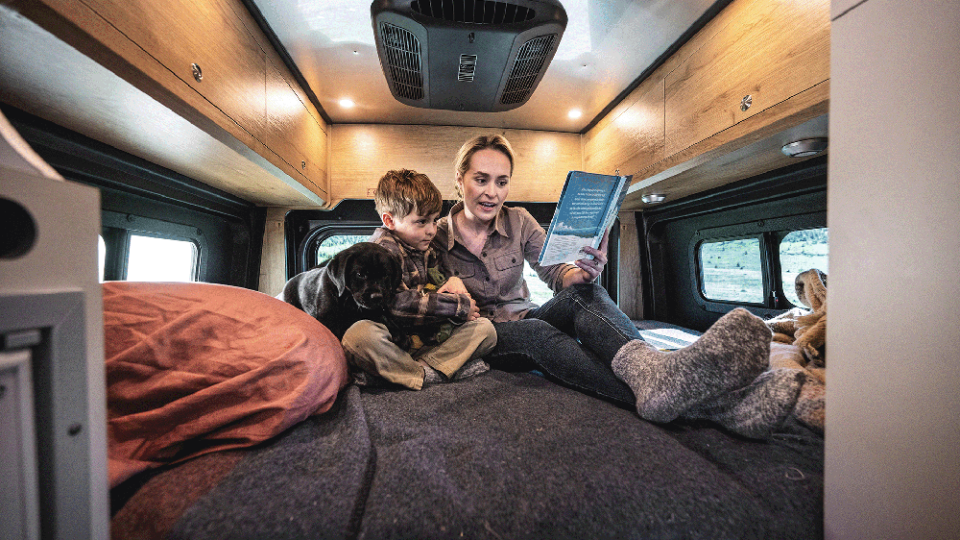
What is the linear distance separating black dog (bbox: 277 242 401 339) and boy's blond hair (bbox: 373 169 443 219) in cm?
25

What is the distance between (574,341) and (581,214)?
1.43 feet

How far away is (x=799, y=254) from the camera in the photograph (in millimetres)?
1831

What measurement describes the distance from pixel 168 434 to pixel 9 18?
845 millimetres

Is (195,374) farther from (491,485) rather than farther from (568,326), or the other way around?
(568,326)

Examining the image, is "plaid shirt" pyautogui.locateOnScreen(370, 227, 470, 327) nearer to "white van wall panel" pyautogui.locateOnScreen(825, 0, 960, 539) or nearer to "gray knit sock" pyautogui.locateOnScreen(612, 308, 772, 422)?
"gray knit sock" pyautogui.locateOnScreen(612, 308, 772, 422)

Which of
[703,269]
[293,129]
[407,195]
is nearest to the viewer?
[407,195]

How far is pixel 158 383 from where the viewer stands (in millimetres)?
652

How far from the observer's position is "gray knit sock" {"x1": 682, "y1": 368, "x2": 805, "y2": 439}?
2.27ft

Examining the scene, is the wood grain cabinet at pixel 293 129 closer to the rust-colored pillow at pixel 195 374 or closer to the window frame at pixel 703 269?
the rust-colored pillow at pixel 195 374

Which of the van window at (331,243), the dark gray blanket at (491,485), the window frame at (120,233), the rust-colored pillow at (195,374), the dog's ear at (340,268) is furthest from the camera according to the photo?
the van window at (331,243)

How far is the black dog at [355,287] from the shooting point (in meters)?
1.09

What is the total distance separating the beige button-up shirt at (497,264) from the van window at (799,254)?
1.42 m

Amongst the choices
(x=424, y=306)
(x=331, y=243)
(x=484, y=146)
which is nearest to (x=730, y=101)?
(x=484, y=146)

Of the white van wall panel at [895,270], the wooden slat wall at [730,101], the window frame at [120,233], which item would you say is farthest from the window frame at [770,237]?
the window frame at [120,233]
